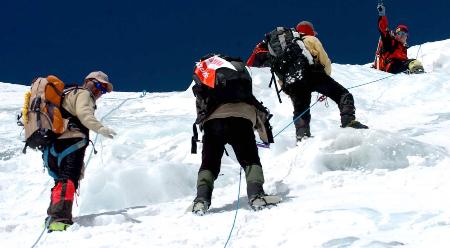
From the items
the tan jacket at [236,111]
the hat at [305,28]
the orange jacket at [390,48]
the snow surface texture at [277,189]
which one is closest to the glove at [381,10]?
the orange jacket at [390,48]

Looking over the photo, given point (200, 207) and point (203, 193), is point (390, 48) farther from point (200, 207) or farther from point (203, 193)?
point (200, 207)

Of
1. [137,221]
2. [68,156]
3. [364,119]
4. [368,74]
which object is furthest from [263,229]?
[368,74]

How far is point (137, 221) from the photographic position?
4695mm

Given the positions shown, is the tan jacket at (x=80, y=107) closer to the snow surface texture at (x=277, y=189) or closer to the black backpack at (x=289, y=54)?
the snow surface texture at (x=277, y=189)

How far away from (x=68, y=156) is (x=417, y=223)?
2.95m

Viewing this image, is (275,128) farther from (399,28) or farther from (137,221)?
(399,28)

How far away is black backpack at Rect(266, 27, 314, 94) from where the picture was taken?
6.54m

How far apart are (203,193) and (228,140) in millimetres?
492

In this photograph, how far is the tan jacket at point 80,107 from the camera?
16.0 ft

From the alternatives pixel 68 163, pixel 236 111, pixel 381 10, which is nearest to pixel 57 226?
pixel 68 163

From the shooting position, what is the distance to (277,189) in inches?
205

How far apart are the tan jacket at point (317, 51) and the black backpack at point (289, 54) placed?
82 mm

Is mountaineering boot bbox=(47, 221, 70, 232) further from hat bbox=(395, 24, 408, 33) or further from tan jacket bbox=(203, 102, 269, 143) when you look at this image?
hat bbox=(395, 24, 408, 33)

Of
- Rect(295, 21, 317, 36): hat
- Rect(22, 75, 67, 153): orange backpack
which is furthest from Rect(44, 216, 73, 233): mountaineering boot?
Rect(295, 21, 317, 36): hat
